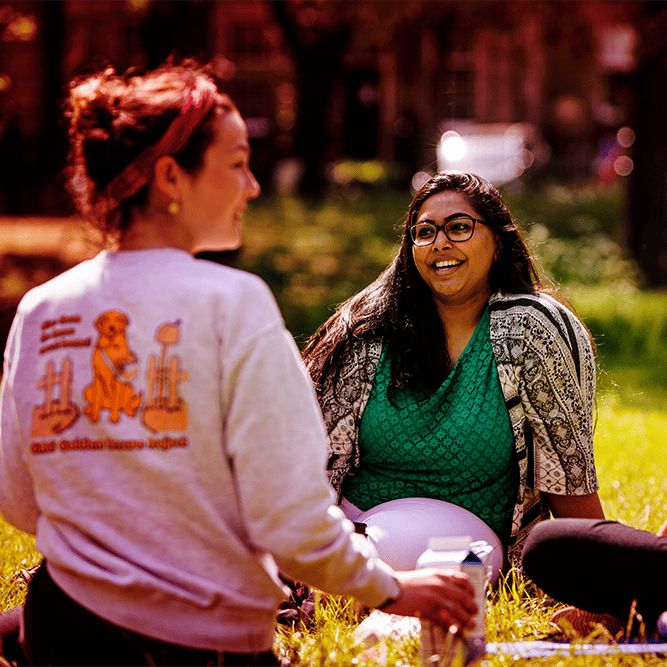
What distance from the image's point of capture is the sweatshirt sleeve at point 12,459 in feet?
5.98

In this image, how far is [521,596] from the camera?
2.97m

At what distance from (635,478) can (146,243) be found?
348cm

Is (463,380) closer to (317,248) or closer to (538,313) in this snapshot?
(538,313)

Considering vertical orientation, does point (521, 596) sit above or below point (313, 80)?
below

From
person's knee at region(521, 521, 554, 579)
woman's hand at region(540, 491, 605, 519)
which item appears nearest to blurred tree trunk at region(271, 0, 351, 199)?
woman's hand at region(540, 491, 605, 519)

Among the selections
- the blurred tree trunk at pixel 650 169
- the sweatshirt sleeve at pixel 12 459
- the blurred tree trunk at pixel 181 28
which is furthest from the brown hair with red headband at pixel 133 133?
the blurred tree trunk at pixel 650 169

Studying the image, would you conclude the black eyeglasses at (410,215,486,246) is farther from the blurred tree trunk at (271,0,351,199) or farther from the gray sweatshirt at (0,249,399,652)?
the blurred tree trunk at (271,0,351,199)

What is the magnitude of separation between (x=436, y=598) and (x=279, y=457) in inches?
17.7

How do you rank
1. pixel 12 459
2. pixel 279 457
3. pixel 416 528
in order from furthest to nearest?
pixel 416 528, pixel 12 459, pixel 279 457

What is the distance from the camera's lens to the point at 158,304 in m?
1.64

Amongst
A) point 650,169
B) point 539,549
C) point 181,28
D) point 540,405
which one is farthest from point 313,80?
point 539,549

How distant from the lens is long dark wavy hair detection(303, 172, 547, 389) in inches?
122

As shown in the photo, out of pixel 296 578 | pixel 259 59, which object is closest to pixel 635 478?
pixel 296 578

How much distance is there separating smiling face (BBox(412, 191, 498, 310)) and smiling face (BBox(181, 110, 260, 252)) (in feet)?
4.55
